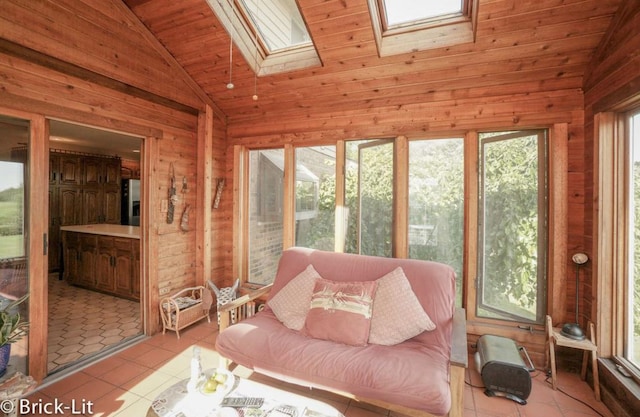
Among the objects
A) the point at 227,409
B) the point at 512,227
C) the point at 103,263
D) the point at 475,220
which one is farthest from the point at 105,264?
the point at 512,227

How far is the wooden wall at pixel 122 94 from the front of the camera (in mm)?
2184

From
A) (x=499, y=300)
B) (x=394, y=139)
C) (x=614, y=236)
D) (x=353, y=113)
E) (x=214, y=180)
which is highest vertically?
(x=353, y=113)

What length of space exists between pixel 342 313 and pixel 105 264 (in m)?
3.62

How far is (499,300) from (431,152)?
1.50 m

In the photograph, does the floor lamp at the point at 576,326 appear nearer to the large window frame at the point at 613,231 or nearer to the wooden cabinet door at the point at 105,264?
the large window frame at the point at 613,231

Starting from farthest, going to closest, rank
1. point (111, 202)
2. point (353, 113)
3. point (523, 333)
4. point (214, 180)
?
1. point (111, 202)
2. point (214, 180)
3. point (353, 113)
4. point (523, 333)

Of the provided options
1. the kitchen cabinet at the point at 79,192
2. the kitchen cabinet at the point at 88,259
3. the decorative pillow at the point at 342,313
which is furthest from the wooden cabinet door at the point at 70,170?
the decorative pillow at the point at 342,313

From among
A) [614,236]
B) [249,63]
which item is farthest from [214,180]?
[614,236]

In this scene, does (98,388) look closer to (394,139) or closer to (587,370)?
(394,139)

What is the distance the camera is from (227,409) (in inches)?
58.5

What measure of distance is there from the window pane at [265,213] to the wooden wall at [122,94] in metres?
0.42

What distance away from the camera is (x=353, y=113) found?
3268 mm

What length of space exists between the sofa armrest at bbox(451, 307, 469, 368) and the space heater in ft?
1.19

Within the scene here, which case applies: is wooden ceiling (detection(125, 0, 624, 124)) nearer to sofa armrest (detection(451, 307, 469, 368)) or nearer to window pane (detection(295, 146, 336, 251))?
window pane (detection(295, 146, 336, 251))
